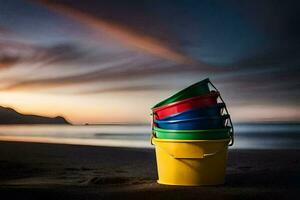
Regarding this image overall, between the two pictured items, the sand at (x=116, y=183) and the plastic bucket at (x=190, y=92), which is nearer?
the sand at (x=116, y=183)

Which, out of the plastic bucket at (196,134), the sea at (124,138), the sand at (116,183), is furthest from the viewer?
the sea at (124,138)

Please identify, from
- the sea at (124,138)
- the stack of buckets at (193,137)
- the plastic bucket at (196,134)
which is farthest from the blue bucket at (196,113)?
the sea at (124,138)

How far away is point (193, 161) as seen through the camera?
11.5 feet

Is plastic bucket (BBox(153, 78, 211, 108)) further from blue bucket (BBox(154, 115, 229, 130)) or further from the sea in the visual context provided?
the sea

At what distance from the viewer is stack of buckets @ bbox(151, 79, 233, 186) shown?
11.3 feet

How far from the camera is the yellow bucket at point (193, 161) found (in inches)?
136

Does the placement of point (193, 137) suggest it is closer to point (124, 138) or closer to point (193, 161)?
point (193, 161)

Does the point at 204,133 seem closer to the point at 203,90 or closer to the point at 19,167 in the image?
the point at 203,90

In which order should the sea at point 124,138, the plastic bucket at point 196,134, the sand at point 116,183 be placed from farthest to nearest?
the sea at point 124,138 < the plastic bucket at point 196,134 < the sand at point 116,183

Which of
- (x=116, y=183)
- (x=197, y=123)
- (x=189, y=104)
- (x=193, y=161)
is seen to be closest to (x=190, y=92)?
(x=189, y=104)

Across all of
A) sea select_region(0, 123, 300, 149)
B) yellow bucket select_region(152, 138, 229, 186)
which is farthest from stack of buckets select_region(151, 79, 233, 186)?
sea select_region(0, 123, 300, 149)

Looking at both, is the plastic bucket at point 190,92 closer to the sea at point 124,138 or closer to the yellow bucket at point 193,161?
the yellow bucket at point 193,161

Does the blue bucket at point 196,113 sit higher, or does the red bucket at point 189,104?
the red bucket at point 189,104

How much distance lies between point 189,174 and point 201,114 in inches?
18.3
